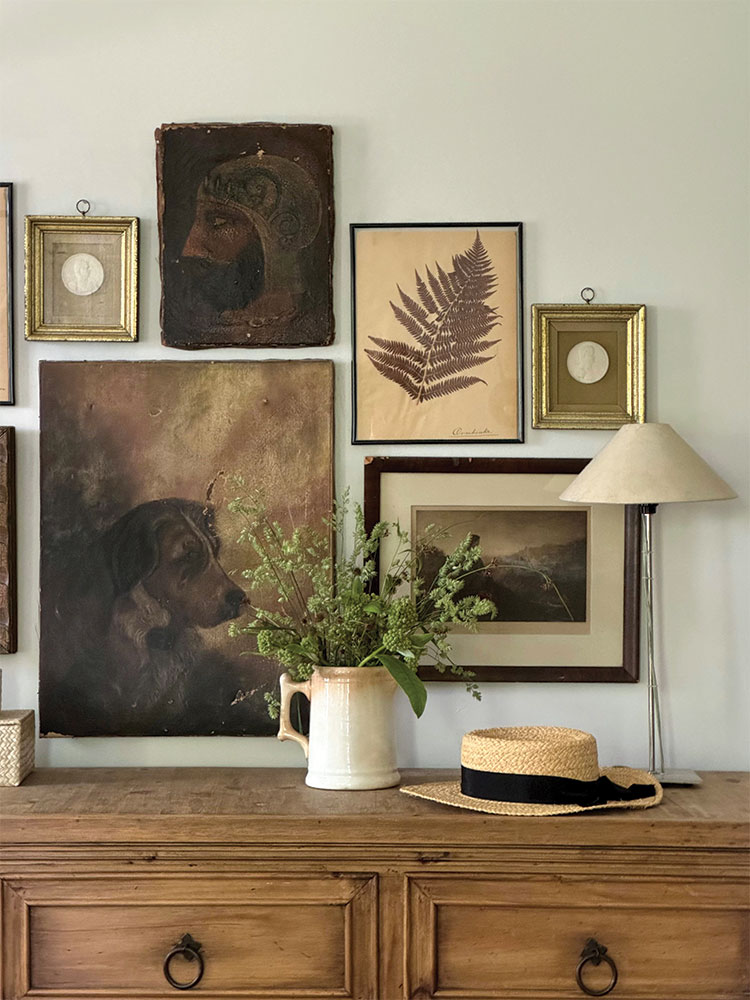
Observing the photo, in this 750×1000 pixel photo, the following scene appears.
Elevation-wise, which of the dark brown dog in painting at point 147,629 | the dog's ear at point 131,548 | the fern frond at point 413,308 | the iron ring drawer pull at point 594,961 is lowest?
the iron ring drawer pull at point 594,961

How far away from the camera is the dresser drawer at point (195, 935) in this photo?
74.8 inches

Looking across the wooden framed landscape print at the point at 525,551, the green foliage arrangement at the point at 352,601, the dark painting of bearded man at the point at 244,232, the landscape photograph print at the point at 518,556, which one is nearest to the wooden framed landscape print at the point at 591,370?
the wooden framed landscape print at the point at 525,551

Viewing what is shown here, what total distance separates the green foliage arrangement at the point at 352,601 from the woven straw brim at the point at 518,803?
161 millimetres

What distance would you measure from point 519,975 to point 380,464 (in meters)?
1.05

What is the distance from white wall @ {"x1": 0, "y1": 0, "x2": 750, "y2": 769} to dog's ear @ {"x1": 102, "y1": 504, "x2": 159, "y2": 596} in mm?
183

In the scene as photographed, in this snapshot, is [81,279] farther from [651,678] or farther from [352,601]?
[651,678]

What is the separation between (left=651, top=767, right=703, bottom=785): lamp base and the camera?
7.01 ft

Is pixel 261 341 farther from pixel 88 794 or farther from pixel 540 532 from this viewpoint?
pixel 88 794

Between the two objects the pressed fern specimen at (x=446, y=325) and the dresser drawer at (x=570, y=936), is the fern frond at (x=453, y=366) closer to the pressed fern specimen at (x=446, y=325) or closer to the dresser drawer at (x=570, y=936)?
the pressed fern specimen at (x=446, y=325)

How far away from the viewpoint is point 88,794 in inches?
80.7

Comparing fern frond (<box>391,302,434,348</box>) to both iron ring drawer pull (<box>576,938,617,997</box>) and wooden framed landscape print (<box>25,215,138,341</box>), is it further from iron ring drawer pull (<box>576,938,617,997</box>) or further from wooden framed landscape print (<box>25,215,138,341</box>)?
iron ring drawer pull (<box>576,938,617,997</box>)

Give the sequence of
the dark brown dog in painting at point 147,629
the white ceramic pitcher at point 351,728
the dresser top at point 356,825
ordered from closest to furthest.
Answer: the dresser top at point 356,825
the white ceramic pitcher at point 351,728
the dark brown dog in painting at point 147,629

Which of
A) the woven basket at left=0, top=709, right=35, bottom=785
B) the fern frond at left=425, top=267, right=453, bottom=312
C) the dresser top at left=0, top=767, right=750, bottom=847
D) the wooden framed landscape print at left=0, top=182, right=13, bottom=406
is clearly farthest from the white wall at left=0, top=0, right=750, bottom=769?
the dresser top at left=0, top=767, right=750, bottom=847

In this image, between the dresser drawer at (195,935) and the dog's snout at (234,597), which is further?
the dog's snout at (234,597)
